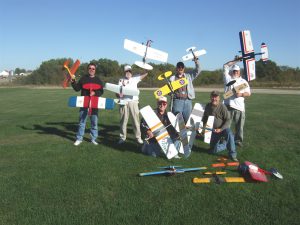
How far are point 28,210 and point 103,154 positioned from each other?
2807 mm

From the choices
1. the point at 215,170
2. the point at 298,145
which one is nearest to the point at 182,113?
the point at 215,170

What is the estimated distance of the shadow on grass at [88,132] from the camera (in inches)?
300

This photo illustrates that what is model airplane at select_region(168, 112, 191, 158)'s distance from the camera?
6.54 m

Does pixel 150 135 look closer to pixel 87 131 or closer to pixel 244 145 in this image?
pixel 244 145

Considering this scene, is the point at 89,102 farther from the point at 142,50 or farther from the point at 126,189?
the point at 126,189

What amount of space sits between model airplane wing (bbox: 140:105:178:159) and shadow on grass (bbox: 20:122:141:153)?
34.0 inches

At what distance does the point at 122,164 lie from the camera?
241 inches

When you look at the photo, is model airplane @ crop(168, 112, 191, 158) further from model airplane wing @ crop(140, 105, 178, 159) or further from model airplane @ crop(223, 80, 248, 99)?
model airplane @ crop(223, 80, 248, 99)

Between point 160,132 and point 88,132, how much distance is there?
3.68 meters

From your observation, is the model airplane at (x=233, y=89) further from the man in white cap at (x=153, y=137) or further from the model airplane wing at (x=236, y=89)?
the man in white cap at (x=153, y=137)

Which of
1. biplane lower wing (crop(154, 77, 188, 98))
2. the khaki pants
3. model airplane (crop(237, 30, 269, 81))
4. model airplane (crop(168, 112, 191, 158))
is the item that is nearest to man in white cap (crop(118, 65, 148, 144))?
the khaki pants

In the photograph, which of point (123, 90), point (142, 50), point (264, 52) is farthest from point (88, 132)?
point (264, 52)

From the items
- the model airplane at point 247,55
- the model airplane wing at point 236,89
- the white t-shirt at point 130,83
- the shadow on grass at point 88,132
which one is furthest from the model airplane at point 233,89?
the shadow on grass at point 88,132

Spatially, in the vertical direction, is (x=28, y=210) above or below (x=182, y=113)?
below
